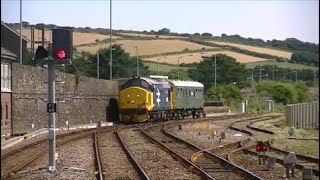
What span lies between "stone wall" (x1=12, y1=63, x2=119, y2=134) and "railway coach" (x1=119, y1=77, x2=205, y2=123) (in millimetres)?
2129

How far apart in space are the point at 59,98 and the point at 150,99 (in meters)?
8.44

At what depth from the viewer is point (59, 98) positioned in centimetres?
3269

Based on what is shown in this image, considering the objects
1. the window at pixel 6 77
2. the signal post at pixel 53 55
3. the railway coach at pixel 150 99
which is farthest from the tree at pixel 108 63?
the signal post at pixel 53 55

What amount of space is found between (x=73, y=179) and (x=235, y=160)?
6823mm

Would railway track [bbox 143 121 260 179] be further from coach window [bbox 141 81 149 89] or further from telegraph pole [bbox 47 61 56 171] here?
coach window [bbox 141 81 149 89]

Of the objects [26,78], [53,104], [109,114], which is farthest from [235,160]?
[109,114]

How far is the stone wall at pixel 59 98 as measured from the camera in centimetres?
2773

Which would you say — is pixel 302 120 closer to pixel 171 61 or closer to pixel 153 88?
pixel 153 88

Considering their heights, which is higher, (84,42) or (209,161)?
(84,42)

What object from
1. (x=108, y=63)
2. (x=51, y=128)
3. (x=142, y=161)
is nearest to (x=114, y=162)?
(x=142, y=161)

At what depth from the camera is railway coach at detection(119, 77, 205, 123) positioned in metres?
39.4

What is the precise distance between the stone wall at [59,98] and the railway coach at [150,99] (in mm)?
2129

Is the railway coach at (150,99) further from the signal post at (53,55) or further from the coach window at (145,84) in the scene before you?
the signal post at (53,55)

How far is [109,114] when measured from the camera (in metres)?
45.1
